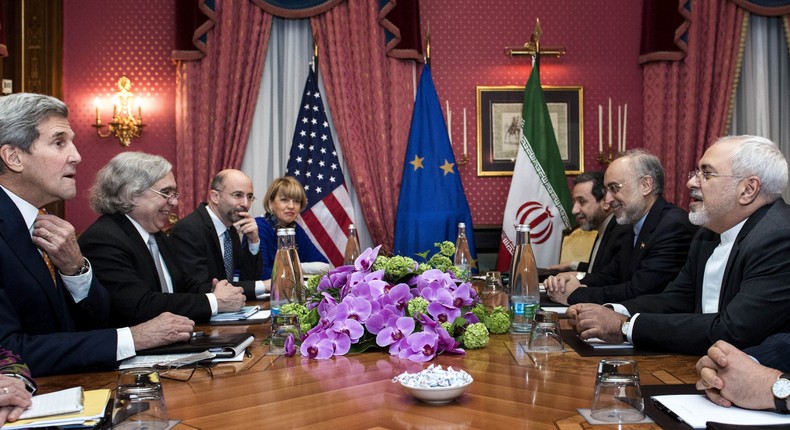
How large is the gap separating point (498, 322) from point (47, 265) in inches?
57.7

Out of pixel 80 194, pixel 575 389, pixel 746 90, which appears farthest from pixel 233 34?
pixel 575 389

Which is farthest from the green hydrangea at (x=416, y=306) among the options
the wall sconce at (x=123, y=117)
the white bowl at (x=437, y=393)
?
the wall sconce at (x=123, y=117)

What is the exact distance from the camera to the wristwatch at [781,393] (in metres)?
1.51

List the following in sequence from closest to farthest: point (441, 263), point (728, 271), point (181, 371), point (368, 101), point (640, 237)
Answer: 1. point (181, 371)
2. point (728, 271)
3. point (441, 263)
4. point (640, 237)
5. point (368, 101)

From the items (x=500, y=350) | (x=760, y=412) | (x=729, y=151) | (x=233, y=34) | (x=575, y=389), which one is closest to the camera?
(x=760, y=412)

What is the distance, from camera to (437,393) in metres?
1.57

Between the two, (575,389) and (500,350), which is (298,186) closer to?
(500,350)

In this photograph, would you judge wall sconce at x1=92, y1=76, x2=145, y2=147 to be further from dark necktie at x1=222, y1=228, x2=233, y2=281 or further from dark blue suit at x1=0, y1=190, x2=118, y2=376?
dark blue suit at x1=0, y1=190, x2=118, y2=376

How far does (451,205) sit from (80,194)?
123 inches

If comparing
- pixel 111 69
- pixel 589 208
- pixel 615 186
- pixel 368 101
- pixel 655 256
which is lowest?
pixel 655 256

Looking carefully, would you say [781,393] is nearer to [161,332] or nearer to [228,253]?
[161,332]

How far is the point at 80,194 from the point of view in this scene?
6.07 meters

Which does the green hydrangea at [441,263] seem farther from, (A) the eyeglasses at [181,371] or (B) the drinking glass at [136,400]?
(B) the drinking glass at [136,400]

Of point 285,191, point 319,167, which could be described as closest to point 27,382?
point 285,191
